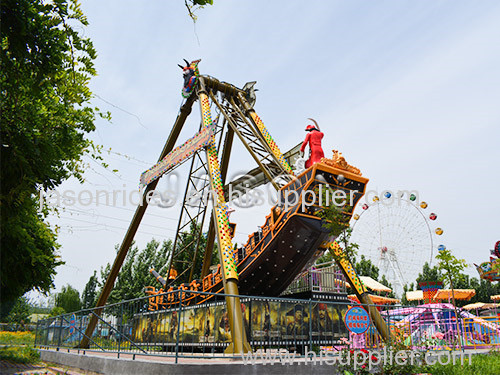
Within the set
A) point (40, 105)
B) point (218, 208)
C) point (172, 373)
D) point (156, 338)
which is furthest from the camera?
point (218, 208)

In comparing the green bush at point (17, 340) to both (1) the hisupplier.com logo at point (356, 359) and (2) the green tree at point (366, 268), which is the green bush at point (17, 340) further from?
(2) the green tree at point (366, 268)

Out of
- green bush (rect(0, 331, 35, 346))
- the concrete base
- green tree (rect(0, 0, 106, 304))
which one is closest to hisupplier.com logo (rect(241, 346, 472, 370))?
the concrete base

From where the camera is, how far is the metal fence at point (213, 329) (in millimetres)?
9180

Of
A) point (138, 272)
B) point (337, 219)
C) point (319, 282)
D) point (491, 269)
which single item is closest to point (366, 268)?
point (491, 269)

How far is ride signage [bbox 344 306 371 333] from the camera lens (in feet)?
27.6

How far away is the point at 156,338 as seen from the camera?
9125mm

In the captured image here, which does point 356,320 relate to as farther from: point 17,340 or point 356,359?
point 17,340

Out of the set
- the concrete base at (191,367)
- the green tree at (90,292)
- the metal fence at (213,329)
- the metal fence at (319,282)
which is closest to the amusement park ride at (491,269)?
the metal fence at (213,329)

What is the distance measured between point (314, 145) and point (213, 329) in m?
6.87

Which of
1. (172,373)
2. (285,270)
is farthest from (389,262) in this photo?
(172,373)

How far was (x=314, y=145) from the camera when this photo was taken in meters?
12.7

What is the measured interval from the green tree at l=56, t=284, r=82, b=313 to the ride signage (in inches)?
1962

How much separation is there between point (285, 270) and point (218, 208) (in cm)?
342

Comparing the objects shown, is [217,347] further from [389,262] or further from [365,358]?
[389,262]
